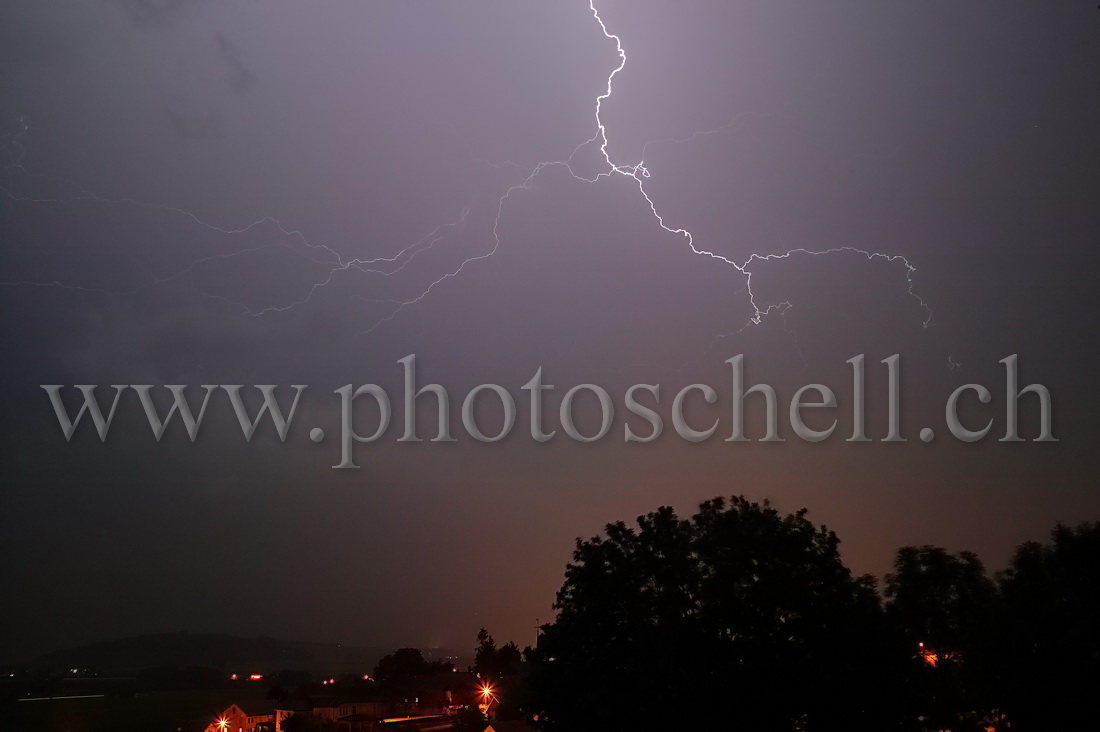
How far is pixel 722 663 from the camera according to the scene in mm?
15070

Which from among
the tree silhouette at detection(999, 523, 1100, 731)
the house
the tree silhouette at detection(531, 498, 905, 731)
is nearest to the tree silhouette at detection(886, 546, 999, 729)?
the tree silhouette at detection(999, 523, 1100, 731)

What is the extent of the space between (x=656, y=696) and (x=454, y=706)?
53.4m

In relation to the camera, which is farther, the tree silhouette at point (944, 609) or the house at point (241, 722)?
the house at point (241, 722)

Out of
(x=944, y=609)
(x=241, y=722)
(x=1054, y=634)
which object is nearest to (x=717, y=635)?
(x=1054, y=634)

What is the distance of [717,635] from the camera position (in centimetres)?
1545

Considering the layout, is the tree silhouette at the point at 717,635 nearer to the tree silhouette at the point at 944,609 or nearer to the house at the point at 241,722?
the tree silhouette at the point at 944,609

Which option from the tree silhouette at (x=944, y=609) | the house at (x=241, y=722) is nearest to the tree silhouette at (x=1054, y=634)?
the tree silhouette at (x=944, y=609)

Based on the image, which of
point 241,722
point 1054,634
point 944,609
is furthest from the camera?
point 241,722

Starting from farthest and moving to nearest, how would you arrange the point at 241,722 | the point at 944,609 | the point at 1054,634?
the point at 241,722, the point at 944,609, the point at 1054,634

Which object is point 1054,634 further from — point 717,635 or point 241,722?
point 241,722

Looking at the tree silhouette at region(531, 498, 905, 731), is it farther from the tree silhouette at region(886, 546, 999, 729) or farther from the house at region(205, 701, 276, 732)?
the house at region(205, 701, 276, 732)

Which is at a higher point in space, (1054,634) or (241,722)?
(1054,634)

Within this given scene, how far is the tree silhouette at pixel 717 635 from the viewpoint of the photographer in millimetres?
14508

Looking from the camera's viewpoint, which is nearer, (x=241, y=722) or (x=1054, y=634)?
(x=1054, y=634)
